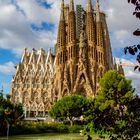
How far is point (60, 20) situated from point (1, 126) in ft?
192

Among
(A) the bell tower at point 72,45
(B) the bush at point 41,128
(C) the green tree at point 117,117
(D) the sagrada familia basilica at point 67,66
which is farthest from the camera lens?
(A) the bell tower at point 72,45

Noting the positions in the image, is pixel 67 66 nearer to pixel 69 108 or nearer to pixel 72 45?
pixel 72 45

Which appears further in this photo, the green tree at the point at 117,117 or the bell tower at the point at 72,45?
the bell tower at the point at 72,45

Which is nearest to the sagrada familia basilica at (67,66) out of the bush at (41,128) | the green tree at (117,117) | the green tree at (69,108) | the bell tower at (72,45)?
the bell tower at (72,45)

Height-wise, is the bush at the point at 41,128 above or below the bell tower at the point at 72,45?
below

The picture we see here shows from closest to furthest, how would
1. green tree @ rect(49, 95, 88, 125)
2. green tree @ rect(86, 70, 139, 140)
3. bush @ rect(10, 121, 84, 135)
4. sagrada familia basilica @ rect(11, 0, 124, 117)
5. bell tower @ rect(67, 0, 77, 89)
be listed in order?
green tree @ rect(86, 70, 139, 140) → bush @ rect(10, 121, 84, 135) → green tree @ rect(49, 95, 88, 125) → sagrada familia basilica @ rect(11, 0, 124, 117) → bell tower @ rect(67, 0, 77, 89)

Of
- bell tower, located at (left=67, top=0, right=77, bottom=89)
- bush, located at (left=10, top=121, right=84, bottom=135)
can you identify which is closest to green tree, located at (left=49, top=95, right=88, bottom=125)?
bush, located at (left=10, top=121, right=84, bottom=135)

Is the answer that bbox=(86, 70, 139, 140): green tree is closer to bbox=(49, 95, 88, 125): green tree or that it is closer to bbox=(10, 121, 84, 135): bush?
bbox=(10, 121, 84, 135): bush

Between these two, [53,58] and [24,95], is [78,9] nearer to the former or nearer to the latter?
[53,58]

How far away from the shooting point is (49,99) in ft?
321

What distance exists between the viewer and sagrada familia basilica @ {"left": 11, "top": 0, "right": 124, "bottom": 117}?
91500 mm

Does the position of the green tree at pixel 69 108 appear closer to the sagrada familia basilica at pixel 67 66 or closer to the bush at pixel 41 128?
the bush at pixel 41 128

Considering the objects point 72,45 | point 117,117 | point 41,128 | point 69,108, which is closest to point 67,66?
point 72,45

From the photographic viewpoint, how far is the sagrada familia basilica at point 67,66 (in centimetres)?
9150
